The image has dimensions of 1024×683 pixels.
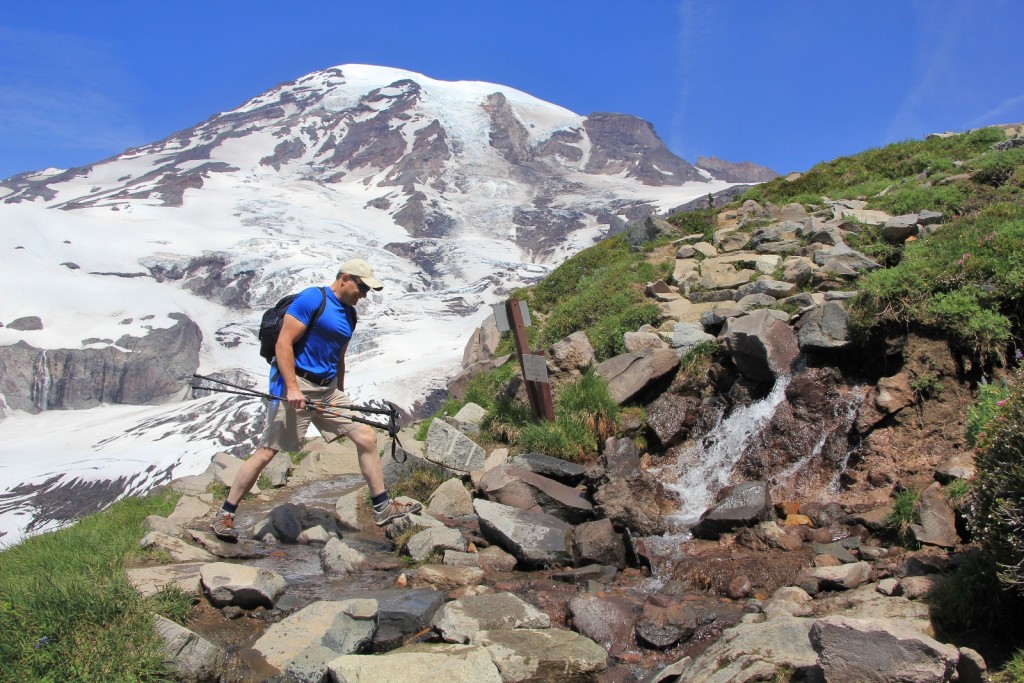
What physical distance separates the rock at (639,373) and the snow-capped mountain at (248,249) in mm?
32798

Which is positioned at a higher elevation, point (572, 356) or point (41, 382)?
point (572, 356)

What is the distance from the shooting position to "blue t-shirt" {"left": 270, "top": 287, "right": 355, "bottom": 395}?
643 centimetres

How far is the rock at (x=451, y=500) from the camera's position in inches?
320

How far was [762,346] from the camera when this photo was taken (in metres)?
8.84

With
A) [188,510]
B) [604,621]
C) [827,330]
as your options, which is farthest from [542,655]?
[827,330]

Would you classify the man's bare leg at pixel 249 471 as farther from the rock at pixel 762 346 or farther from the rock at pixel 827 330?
the rock at pixel 827 330

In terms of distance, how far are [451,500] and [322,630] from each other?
3.64 m

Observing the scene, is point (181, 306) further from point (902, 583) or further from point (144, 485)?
point (902, 583)

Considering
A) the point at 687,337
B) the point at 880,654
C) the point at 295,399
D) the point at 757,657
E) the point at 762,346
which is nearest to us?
the point at 880,654

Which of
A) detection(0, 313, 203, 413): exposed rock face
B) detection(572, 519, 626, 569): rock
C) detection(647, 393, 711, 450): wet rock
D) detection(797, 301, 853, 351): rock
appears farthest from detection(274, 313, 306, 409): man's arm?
detection(0, 313, 203, 413): exposed rock face

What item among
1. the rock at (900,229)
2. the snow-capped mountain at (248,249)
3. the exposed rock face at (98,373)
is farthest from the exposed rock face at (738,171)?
the rock at (900,229)

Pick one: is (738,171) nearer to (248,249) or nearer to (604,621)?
(248,249)

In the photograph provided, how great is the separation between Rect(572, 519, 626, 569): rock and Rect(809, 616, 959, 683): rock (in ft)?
9.21

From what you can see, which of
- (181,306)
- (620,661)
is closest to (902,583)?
(620,661)
